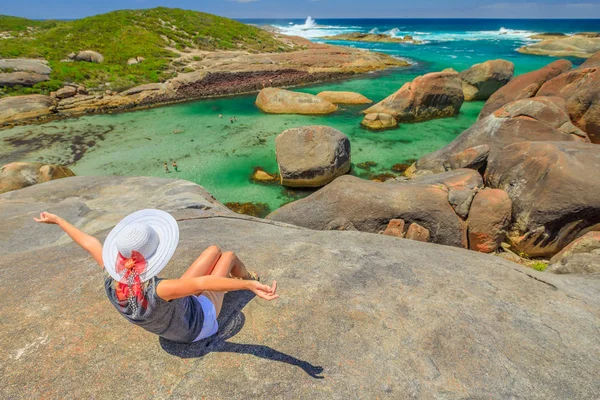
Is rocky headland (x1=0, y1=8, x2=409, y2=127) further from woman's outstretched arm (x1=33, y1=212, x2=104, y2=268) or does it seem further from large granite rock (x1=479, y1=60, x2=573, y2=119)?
woman's outstretched arm (x1=33, y1=212, x2=104, y2=268)

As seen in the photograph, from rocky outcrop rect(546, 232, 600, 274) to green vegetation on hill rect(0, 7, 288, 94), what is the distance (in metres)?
33.5

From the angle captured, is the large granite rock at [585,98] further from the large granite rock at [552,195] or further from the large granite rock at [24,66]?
the large granite rock at [24,66]

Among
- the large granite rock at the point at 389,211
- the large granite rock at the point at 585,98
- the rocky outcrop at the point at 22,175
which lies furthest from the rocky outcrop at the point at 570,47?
the rocky outcrop at the point at 22,175

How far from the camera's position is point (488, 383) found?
3.26 metres

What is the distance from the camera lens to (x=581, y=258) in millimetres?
6660

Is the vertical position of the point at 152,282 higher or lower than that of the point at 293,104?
higher

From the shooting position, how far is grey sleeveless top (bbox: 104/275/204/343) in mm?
2791

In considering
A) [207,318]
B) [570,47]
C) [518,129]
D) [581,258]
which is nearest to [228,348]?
[207,318]

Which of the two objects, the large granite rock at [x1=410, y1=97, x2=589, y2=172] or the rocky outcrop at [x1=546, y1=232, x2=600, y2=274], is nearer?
the rocky outcrop at [x1=546, y1=232, x2=600, y2=274]

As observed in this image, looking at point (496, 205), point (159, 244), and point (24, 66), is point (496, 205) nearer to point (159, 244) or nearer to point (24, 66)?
point (159, 244)

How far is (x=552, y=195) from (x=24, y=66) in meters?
38.4

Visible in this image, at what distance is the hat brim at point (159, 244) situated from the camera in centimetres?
268

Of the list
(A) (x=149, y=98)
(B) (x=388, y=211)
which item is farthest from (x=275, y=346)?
(A) (x=149, y=98)

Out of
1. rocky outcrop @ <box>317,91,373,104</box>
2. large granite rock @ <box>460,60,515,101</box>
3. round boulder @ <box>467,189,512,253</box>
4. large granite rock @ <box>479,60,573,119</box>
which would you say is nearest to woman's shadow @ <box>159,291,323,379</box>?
round boulder @ <box>467,189,512,253</box>
